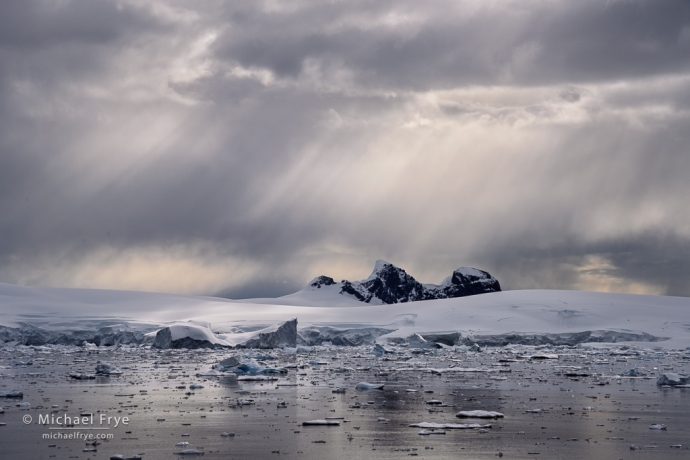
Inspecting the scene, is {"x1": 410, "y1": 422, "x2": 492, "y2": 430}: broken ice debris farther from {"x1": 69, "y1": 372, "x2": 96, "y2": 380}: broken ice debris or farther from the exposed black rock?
the exposed black rock

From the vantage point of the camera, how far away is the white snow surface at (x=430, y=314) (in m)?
51.8

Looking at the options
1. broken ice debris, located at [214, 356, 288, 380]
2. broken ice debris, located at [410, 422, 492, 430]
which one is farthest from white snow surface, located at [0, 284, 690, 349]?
broken ice debris, located at [410, 422, 492, 430]

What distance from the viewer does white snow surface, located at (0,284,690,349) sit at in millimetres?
51844

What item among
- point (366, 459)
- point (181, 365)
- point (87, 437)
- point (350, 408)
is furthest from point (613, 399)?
point (181, 365)

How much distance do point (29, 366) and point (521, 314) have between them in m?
38.6

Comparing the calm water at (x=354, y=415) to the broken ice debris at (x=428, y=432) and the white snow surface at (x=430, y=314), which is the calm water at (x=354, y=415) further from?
the white snow surface at (x=430, y=314)

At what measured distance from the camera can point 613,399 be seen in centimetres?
1644

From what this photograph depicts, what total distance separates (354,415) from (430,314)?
45.6 metres

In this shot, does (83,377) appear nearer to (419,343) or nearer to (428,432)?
(428,432)

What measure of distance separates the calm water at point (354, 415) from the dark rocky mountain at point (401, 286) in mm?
122373

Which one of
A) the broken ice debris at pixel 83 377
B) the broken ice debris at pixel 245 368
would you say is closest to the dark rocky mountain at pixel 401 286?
the broken ice debris at pixel 245 368

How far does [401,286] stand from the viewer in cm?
16262

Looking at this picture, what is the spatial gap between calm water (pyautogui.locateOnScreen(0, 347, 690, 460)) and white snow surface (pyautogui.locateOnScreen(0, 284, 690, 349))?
27.4m

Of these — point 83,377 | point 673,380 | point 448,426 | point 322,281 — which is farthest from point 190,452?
point 322,281
